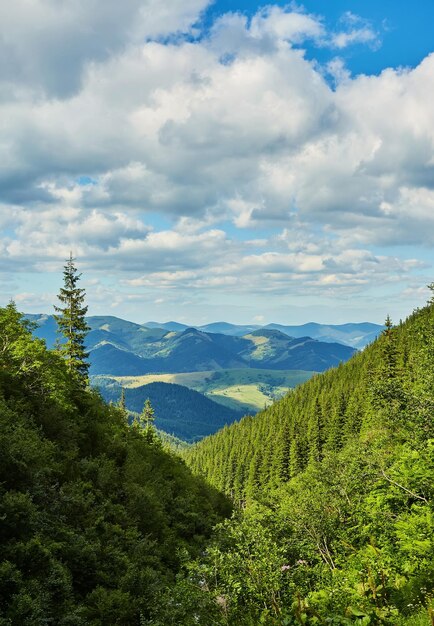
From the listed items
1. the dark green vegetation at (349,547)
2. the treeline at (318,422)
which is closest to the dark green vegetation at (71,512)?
the dark green vegetation at (349,547)

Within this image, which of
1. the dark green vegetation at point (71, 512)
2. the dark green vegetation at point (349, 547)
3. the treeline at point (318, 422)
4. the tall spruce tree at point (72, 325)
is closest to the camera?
the dark green vegetation at point (349, 547)

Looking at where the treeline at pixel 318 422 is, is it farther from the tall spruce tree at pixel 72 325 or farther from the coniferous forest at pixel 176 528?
the tall spruce tree at pixel 72 325

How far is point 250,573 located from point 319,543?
41.3 feet

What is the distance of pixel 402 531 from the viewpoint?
13242 mm

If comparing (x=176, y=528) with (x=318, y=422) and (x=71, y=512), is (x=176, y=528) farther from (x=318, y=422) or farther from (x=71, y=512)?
(x=318, y=422)

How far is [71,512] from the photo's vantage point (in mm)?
25672

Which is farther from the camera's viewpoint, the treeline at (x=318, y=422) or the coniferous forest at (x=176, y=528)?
the treeline at (x=318, y=422)

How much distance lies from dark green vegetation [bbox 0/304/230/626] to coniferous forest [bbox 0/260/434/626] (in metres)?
0.10

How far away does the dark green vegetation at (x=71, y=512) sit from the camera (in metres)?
18.2

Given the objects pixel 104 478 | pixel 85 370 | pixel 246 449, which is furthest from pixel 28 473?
pixel 246 449

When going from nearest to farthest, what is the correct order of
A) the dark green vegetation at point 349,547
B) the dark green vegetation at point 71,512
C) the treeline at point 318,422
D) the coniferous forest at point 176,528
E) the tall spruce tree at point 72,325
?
the dark green vegetation at point 349,547 < the coniferous forest at point 176,528 < the dark green vegetation at point 71,512 < the treeline at point 318,422 < the tall spruce tree at point 72,325

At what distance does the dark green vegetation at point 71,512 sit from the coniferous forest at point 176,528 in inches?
4.1

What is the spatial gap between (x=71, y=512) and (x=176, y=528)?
55.1ft

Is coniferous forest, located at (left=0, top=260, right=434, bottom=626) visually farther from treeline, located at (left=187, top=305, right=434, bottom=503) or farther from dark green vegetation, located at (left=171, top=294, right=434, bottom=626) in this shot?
treeline, located at (left=187, top=305, right=434, bottom=503)
